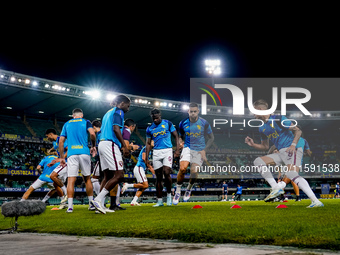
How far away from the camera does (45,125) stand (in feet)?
133

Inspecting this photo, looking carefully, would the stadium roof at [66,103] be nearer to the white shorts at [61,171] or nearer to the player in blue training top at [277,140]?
the white shorts at [61,171]

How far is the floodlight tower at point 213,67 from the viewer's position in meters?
45.7

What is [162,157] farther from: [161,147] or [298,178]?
[298,178]

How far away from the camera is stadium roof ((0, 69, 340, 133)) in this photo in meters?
32.5

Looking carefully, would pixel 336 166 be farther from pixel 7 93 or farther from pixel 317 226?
pixel 317 226

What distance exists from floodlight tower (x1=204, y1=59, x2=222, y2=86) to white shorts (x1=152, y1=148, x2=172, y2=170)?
3639cm

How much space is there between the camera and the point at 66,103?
124 ft

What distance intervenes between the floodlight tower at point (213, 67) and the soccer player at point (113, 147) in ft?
128

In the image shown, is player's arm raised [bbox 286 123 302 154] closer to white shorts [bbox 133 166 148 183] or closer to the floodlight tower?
white shorts [bbox 133 166 148 183]

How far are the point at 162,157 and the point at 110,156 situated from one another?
10.7 ft

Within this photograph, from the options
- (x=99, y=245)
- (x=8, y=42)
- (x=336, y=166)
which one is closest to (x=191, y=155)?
(x=99, y=245)

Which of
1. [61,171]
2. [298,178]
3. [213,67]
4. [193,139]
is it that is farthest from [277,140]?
[213,67]

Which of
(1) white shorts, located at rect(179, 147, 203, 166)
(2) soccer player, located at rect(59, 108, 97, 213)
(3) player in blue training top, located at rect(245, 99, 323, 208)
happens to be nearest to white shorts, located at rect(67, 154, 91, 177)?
(2) soccer player, located at rect(59, 108, 97, 213)

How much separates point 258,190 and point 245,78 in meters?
21.2
